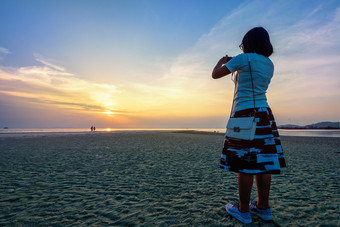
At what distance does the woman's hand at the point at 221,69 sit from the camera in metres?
2.46

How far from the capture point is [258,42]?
241 cm

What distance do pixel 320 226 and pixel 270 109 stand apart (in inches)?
70.7

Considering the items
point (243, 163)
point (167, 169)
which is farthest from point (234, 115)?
point (167, 169)

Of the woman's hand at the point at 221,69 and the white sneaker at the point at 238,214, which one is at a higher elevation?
the woman's hand at the point at 221,69

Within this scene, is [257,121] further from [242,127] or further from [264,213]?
[264,213]

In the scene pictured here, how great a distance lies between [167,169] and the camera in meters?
6.15

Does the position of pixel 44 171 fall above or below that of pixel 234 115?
below

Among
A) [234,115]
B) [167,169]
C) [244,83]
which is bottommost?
[167,169]

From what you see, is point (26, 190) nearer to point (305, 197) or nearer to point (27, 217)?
point (27, 217)

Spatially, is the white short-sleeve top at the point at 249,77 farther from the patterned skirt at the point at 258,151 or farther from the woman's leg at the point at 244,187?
the woman's leg at the point at 244,187

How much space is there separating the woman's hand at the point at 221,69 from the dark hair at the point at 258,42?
0.33 m

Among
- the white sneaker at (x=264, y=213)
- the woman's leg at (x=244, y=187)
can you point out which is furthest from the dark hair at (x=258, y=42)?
the white sneaker at (x=264, y=213)

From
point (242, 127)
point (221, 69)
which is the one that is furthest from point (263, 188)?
point (221, 69)

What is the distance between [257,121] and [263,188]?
1.01 m
